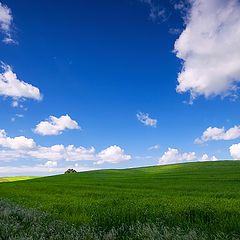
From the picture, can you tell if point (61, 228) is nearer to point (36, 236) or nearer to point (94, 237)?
point (36, 236)

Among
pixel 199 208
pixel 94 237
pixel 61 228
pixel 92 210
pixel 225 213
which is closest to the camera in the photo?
pixel 94 237

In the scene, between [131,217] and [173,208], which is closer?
[131,217]

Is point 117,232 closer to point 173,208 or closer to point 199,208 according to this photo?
point 173,208

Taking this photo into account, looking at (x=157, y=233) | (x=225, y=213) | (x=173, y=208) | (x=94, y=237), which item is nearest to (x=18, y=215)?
(x=94, y=237)

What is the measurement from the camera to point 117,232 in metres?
4.54

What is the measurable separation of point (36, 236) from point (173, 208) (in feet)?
13.8

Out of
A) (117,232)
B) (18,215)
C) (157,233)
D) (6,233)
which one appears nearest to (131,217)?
(117,232)

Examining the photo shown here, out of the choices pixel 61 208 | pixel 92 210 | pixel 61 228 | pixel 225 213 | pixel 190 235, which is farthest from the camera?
pixel 61 208

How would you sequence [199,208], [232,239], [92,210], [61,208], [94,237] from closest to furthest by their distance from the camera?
[232,239] < [94,237] < [199,208] < [92,210] < [61,208]

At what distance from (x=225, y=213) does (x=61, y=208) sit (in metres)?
5.58

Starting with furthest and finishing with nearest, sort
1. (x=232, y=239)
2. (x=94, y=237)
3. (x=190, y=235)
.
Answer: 1. (x=94, y=237)
2. (x=190, y=235)
3. (x=232, y=239)

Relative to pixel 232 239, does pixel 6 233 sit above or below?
above

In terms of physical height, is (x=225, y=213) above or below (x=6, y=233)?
below

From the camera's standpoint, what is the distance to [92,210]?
669 cm
